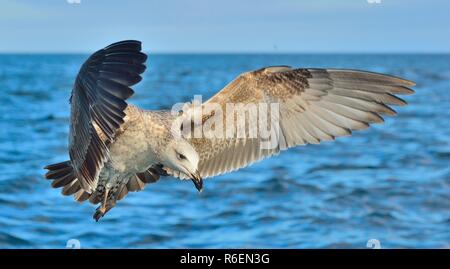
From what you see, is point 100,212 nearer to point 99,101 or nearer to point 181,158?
point 181,158

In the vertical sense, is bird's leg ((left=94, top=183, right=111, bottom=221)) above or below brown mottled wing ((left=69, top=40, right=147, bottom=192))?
below

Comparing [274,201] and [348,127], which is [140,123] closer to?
[348,127]

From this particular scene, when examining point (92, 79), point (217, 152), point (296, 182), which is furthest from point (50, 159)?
point (92, 79)

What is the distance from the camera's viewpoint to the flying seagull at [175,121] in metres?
4.83

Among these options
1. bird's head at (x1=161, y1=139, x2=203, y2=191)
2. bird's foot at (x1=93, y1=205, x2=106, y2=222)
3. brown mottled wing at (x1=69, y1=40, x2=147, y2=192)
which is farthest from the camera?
bird's foot at (x1=93, y1=205, x2=106, y2=222)

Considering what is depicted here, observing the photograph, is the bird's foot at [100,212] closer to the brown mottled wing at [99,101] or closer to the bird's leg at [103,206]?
the bird's leg at [103,206]

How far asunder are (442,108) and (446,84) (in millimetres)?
16156

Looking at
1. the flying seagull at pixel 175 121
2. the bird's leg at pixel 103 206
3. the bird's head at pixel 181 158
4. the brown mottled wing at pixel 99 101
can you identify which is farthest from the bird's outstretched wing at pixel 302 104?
the brown mottled wing at pixel 99 101

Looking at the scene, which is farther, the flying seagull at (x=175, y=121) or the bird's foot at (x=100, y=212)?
the bird's foot at (x=100, y=212)

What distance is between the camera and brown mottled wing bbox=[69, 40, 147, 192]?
4707 millimetres

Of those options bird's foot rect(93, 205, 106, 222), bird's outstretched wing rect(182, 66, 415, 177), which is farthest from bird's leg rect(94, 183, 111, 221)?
bird's outstretched wing rect(182, 66, 415, 177)

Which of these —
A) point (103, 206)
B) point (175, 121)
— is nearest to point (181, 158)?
point (175, 121)

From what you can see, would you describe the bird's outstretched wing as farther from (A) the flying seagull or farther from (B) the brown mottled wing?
(B) the brown mottled wing

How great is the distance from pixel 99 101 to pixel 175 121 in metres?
0.89
